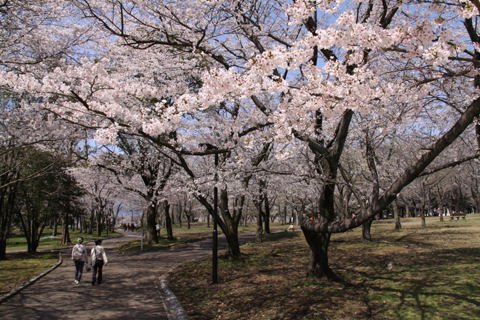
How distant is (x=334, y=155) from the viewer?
622 centimetres

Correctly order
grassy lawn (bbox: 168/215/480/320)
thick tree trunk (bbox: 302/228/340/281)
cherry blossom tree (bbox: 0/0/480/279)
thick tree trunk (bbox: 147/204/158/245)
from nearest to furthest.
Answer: cherry blossom tree (bbox: 0/0/480/279), grassy lawn (bbox: 168/215/480/320), thick tree trunk (bbox: 302/228/340/281), thick tree trunk (bbox: 147/204/158/245)

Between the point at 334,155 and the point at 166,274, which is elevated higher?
the point at 334,155

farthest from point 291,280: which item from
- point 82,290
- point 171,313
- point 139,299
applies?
point 82,290

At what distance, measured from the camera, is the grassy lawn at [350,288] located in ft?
17.4

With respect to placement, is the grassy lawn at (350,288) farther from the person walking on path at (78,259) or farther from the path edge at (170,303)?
the person walking on path at (78,259)

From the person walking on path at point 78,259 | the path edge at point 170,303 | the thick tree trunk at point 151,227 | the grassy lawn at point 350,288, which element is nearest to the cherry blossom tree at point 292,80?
the grassy lawn at point 350,288

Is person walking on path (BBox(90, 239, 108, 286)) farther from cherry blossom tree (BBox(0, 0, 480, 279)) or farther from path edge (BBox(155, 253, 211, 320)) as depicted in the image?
cherry blossom tree (BBox(0, 0, 480, 279))

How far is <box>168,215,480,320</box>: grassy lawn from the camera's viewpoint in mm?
5293

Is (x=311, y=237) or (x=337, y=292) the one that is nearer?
(x=337, y=292)

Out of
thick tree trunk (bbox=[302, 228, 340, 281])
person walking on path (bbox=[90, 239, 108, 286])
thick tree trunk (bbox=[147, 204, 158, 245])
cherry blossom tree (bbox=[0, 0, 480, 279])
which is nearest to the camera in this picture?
cherry blossom tree (bbox=[0, 0, 480, 279])

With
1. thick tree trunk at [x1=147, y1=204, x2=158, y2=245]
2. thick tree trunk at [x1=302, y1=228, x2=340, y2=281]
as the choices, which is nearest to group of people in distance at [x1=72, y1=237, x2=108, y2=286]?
thick tree trunk at [x1=302, y1=228, x2=340, y2=281]

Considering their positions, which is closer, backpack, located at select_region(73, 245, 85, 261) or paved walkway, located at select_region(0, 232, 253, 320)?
paved walkway, located at select_region(0, 232, 253, 320)

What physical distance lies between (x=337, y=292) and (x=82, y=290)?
6.65 meters

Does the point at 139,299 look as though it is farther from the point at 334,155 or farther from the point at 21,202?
the point at 21,202
